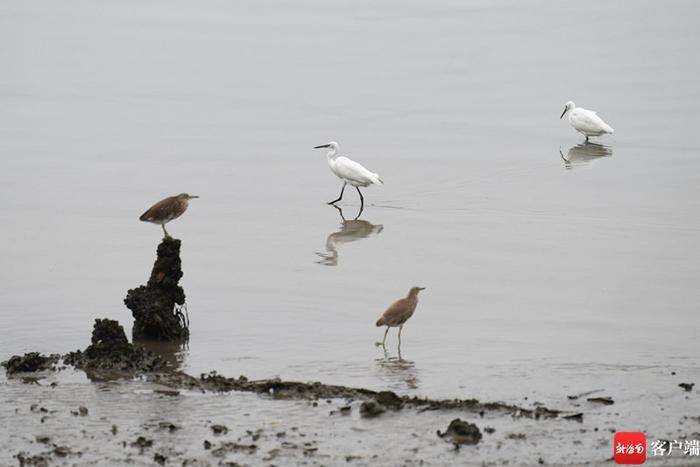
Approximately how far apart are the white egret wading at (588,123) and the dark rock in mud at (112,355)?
13526mm

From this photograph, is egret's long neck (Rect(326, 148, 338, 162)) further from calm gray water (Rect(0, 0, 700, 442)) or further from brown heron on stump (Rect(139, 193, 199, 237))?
brown heron on stump (Rect(139, 193, 199, 237))

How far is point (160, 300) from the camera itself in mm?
10930

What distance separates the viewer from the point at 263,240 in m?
15.5

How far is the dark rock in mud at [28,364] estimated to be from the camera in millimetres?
9844

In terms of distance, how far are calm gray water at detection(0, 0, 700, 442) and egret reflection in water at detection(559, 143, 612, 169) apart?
0.32 ft

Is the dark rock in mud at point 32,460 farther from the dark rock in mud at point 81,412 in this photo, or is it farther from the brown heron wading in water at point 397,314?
the brown heron wading in water at point 397,314

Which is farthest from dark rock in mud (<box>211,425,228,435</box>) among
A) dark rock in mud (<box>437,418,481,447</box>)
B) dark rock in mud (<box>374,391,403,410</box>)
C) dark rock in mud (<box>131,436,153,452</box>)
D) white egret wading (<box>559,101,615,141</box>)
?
white egret wading (<box>559,101,615,141</box>)

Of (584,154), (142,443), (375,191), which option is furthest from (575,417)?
(584,154)

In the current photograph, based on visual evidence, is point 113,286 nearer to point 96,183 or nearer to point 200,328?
point 200,328

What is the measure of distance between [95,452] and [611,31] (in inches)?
1117

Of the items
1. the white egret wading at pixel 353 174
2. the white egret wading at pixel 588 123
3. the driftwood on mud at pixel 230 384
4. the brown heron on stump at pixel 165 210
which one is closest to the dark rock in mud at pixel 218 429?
the driftwood on mud at pixel 230 384

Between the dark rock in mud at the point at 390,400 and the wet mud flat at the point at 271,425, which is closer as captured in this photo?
the wet mud flat at the point at 271,425

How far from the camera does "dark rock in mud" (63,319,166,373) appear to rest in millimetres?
9867

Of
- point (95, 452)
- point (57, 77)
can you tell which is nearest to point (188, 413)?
point (95, 452)
